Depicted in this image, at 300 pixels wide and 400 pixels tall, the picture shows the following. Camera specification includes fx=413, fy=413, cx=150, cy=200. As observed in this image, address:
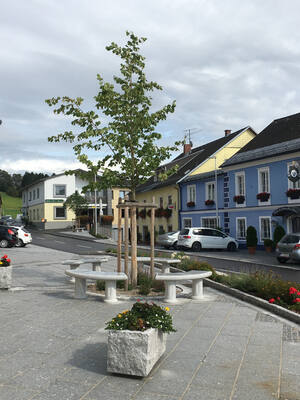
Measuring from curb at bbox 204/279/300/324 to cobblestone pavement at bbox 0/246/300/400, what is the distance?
0.68 feet

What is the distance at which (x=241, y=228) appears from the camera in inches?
1246

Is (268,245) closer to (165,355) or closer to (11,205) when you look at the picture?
(165,355)

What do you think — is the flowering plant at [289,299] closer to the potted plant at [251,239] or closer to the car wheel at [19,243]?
the potted plant at [251,239]

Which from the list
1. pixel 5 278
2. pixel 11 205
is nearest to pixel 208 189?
pixel 5 278

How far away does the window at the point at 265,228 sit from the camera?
28672 millimetres

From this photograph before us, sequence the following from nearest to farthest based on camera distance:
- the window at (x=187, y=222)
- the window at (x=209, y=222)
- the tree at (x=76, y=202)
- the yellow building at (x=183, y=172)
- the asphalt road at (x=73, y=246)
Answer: the asphalt road at (x=73, y=246) → the window at (x=209, y=222) → the window at (x=187, y=222) → the yellow building at (x=183, y=172) → the tree at (x=76, y=202)

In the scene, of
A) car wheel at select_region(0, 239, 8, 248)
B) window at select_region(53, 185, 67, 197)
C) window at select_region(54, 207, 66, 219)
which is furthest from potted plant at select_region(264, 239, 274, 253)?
window at select_region(53, 185, 67, 197)

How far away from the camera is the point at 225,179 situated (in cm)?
3316

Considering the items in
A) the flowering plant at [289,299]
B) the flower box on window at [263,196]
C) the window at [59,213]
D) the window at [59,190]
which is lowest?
the flowering plant at [289,299]

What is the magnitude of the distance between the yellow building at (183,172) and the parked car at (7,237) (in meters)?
12.9

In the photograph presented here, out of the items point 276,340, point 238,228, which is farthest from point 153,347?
point 238,228

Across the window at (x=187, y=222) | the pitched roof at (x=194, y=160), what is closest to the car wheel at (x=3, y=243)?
the pitched roof at (x=194, y=160)

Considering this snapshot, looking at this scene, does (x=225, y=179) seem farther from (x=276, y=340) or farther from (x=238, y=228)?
(x=276, y=340)

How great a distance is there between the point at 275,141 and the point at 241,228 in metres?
7.01
